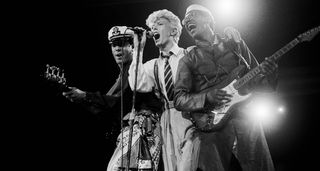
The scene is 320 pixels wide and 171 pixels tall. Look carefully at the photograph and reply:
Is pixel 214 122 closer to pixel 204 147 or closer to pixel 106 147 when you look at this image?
pixel 204 147

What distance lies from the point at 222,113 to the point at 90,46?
100 inches

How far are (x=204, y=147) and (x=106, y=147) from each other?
1974 millimetres

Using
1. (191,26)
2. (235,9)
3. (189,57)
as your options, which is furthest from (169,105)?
(235,9)

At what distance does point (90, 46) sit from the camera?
192 inches

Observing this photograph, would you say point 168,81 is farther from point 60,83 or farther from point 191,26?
point 60,83

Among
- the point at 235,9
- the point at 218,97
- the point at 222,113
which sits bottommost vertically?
the point at 222,113

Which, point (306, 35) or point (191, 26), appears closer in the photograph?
point (306, 35)

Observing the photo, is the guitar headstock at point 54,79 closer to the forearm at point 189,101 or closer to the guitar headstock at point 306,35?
the forearm at point 189,101

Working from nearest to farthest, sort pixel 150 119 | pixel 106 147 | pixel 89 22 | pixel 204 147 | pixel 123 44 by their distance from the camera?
pixel 204 147, pixel 150 119, pixel 123 44, pixel 106 147, pixel 89 22

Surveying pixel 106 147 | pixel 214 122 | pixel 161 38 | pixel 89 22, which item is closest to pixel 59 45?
pixel 89 22

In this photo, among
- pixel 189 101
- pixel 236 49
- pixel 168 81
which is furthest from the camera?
pixel 168 81

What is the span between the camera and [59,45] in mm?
4785

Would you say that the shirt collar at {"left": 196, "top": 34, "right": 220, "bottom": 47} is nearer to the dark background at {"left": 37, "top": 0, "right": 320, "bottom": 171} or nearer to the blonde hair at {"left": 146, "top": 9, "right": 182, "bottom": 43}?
the blonde hair at {"left": 146, "top": 9, "right": 182, "bottom": 43}

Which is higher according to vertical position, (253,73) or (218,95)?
(253,73)
